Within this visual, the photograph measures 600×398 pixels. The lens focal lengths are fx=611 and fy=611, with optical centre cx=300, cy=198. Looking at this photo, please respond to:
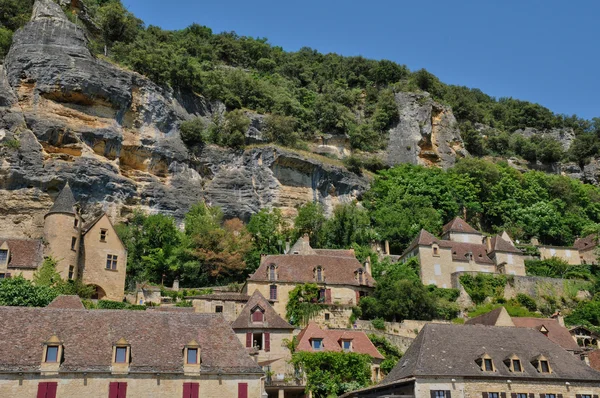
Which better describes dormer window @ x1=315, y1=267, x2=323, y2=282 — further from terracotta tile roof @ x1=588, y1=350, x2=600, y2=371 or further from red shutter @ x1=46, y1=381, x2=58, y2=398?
red shutter @ x1=46, y1=381, x2=58, y2=398

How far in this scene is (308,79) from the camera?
330 ft

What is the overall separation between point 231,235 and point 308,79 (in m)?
48.4

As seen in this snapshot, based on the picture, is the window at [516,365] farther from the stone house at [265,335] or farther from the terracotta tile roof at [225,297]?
the terracotta tile roof at [225,297]

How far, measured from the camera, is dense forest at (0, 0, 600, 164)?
72375 mm

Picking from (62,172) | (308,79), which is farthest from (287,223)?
(308,79)

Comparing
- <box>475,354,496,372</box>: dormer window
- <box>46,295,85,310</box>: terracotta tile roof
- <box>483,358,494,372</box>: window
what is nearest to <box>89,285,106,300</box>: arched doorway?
<box>46,295,85,310</box>: terracotta tile roof

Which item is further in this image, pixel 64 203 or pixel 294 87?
pixel 294 87

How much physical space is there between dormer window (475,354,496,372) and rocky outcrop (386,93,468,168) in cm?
5268

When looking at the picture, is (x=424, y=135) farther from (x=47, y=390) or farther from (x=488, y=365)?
(x=47, y=390)

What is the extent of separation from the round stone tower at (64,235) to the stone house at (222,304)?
10.2m

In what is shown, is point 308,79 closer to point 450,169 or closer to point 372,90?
point 372,90

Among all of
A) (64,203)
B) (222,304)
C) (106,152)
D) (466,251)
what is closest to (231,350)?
(222,304)

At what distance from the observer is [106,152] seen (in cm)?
6078

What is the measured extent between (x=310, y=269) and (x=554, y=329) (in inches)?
759
